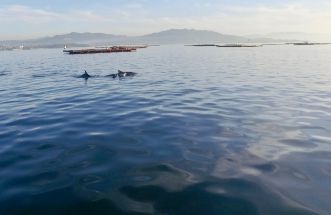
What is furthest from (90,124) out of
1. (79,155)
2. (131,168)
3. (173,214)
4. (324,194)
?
(324,194)

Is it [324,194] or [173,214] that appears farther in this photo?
[324,194]

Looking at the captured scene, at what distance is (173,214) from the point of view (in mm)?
7840

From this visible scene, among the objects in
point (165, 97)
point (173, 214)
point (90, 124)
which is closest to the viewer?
point (173, 214)

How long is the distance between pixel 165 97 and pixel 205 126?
9.07m

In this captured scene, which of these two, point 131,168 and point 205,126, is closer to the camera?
point 131,168

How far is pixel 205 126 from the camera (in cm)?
1534

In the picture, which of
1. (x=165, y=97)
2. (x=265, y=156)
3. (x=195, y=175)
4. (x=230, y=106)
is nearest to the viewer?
(x=195, y=175)

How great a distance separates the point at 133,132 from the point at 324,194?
26.5ft

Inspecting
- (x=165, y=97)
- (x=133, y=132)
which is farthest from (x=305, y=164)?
(x=165, y=97)

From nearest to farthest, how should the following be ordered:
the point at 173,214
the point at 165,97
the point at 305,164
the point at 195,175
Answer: the point at 173,214 < the point at 195,175 < the point at 305,164 < the point at 165,97

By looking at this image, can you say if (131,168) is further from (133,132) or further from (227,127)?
(227,127)

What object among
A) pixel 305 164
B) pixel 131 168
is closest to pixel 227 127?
pixel 305 164

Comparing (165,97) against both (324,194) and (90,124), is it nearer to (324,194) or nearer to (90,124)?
(90,124)

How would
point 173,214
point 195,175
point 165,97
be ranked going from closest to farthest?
point 173,214, point 195,175, point 165,97
